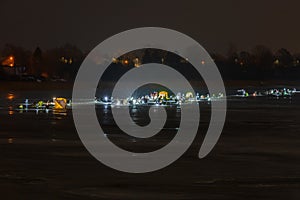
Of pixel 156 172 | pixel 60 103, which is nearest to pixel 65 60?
pixel 60 103

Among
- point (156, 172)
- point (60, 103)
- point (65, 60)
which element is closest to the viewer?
point (156, 172)

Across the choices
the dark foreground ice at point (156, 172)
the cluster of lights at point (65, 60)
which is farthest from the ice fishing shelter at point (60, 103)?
the cluster of lights at point (65, 60)

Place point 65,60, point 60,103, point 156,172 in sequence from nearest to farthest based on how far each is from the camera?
point 156,172 < point 60,103 < point 65,60

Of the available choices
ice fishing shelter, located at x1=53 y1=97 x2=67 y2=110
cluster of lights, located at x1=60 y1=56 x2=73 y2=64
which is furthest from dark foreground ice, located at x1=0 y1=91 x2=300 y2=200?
cluster of lights, located at x1=60 y1=56 x2=73 y2=64

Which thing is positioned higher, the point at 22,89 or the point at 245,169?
the point at 22,89

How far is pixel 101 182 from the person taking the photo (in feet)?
45.1

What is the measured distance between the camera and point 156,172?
15289mm

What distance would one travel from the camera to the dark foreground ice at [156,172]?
495 inches

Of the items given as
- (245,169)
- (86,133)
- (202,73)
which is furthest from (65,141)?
(202,73)

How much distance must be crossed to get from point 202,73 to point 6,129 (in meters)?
128

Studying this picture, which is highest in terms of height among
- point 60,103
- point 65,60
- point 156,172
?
point 65,60

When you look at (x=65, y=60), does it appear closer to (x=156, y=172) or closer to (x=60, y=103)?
(x=60, y=103)

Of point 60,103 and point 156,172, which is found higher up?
point 60,103

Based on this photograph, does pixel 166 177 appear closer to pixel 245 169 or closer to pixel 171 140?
pixel 245 169
